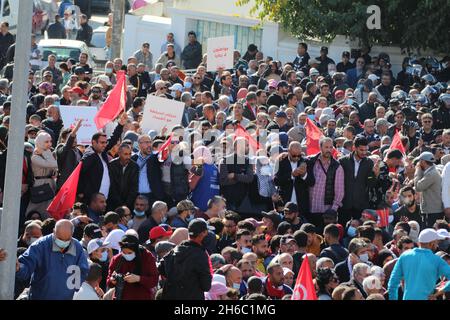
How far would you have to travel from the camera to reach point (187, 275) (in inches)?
533

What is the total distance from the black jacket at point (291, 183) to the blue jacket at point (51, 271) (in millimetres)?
5593

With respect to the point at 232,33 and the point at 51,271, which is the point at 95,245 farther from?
the point at 232,33

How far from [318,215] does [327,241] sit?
2029mm

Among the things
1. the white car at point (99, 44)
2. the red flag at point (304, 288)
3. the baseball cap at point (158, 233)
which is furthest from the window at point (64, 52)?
the red flag at point (304, 288)

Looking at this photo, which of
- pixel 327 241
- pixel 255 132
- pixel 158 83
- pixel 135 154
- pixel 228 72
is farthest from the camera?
pixel 228 72

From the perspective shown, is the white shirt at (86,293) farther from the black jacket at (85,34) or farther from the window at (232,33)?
the black jacket at (85,34)

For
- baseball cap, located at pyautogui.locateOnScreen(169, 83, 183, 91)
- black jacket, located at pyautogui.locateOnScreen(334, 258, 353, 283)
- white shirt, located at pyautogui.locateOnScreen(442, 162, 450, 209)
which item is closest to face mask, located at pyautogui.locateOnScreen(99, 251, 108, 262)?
black jacket, located at pyautogui.locateOnScreen(334, 258, 353, 283)

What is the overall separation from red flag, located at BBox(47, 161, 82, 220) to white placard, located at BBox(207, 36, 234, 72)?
9.12 meters

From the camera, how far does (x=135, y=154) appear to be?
62.4 feet

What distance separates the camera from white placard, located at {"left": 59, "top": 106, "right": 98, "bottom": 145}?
19797 millimetres

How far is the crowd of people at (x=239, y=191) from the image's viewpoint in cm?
1402

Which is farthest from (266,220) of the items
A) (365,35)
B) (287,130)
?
(365,35)
